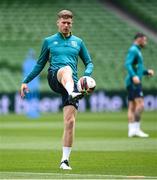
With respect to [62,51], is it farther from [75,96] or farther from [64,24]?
[75,96]

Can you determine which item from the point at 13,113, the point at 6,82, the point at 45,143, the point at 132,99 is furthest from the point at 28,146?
the point at 6,82

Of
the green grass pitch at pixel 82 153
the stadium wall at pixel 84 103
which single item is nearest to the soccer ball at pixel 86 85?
the green grass pitch at pixel 82 153

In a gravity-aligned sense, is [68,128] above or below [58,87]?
below

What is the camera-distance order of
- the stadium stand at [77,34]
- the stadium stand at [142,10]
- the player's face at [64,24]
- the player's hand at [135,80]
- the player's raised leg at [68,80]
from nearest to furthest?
the player's raised leg at [68,80]
the player's face at [64,24]
the player's hand at [135,80]
the stadium stand at [77,34]
the stadium stand at [142,10]

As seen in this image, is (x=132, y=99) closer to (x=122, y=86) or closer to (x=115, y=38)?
(x=122, y=86)

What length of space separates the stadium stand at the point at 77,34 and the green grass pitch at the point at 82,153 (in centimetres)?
1434

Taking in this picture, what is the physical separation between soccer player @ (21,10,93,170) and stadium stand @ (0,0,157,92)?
2475 centimetres

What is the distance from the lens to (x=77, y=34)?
4000cm

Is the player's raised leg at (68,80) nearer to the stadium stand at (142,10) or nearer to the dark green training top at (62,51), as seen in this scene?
the dark green training top at (62,51)

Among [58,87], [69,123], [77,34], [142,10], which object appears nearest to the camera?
[69,123]

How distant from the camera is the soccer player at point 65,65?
1185 cm

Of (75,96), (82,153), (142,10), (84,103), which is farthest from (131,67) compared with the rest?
(142,10)

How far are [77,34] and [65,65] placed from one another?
2808 cm

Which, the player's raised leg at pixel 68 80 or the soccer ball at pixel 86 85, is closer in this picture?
the soccer ball at pixel 86 85
